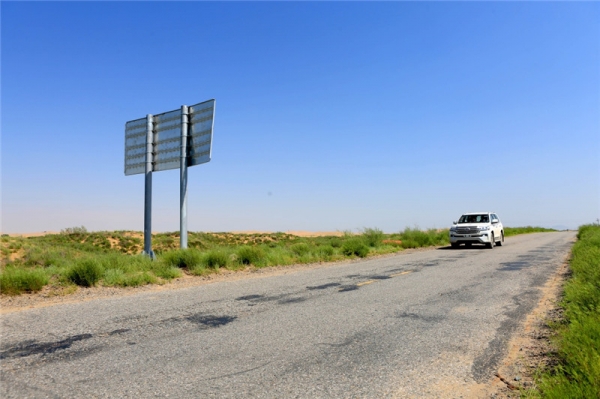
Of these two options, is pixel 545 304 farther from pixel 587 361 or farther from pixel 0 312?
pixel 0 312

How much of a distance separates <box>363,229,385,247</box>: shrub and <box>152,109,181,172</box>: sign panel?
12773mm

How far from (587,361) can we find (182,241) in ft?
50.5

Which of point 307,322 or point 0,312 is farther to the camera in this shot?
point 0,312

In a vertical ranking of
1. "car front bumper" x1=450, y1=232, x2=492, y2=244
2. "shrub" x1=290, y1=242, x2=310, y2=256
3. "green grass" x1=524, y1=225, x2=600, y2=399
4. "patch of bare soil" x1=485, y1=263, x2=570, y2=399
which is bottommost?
"patch of bare soil" x1=485, y1=263, x2=570, y2=399

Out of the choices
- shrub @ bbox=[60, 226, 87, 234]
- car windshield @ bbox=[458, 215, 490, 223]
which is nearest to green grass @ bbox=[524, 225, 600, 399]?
car windshield @ bbox=[458, 215, 490, 223]

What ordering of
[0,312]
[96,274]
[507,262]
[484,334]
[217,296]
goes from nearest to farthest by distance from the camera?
[484,334] < [0,312] < [217,296] < [96,274] < [507,262]

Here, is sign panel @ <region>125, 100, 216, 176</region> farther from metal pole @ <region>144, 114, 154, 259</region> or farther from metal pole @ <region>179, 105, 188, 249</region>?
metal pole @ <region>179, 105, 188, 249</region>

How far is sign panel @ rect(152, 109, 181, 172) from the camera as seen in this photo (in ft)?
60.0

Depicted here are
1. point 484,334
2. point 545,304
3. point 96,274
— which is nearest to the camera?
point 484,334

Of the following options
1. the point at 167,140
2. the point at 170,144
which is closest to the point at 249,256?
the point at 170,144

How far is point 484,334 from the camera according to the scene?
6.14m

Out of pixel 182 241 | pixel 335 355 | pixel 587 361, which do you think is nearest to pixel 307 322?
pixel 335 355

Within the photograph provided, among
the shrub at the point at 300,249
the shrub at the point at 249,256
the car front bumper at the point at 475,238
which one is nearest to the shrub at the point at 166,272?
the shrub at the point at 249,256

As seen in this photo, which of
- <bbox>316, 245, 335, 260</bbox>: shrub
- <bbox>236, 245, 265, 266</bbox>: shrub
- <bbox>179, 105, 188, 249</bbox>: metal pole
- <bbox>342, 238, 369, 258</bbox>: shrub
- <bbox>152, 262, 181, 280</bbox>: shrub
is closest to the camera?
<bbox>152, 262, 181, 280</bbox>: shrub
